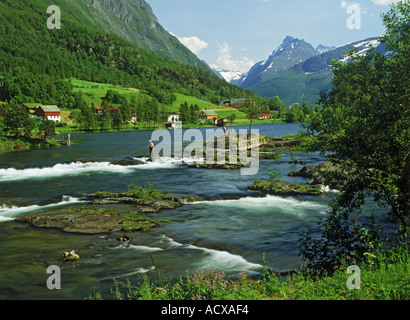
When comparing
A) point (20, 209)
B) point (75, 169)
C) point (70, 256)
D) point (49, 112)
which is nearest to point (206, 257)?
point (70, 256)

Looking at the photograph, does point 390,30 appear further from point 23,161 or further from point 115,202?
point 23,161

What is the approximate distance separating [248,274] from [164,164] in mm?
37134

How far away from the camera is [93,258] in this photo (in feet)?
48.9

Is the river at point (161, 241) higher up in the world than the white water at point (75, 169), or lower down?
lower down

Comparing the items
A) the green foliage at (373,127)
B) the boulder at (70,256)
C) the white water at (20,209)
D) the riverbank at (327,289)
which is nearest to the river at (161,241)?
the white water at (20,209)

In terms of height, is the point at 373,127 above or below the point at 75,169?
above

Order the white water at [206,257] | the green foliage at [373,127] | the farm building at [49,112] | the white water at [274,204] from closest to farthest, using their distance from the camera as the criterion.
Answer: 1. the green foliage at [373,127]
2. the white water at [206,257]
3. the white water at [274,204]
4. the farm building at [49,112]

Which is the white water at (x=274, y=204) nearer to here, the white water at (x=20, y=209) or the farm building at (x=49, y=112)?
the white water at (x=20, y=209)

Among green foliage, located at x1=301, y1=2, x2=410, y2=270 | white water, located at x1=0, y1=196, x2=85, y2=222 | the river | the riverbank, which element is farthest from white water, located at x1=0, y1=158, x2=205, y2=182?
the riverbank

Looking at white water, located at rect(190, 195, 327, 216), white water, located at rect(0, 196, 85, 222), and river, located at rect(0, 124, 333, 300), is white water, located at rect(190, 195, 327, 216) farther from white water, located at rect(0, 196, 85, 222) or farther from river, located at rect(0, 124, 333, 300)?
white water, located at rect(0, 196, 85, 222)

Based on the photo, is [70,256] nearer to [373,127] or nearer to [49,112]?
[373,127]
